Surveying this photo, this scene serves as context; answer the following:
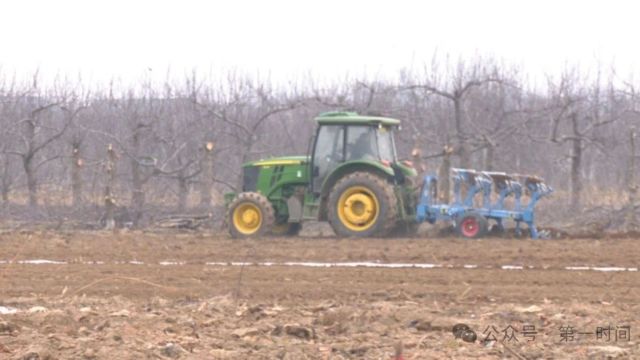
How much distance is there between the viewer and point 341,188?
597 inches

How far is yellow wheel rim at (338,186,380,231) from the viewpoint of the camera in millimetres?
15172

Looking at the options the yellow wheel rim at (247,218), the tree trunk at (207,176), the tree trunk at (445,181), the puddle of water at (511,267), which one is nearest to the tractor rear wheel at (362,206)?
the yellow wheel rim at (247,218)

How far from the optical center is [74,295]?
31.9 feet

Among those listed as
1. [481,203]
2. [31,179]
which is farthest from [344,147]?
[31,179]

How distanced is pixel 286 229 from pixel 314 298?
7.06 m

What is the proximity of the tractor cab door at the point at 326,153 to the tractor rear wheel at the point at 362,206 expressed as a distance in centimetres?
40

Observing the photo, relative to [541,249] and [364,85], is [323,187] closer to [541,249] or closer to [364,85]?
[541,249]

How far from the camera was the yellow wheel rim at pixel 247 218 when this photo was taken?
617 inches

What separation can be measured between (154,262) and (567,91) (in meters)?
12.9

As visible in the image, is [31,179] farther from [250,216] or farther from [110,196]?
[250,216]

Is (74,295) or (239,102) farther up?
(239,102)

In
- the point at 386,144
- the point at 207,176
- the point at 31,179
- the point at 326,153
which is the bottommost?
the point at 31,179

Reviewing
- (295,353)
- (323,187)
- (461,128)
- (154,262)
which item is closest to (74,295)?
(154,262)

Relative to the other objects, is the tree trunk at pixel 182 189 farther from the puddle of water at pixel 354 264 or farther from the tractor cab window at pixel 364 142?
the puddle of water at pixel 354 264
